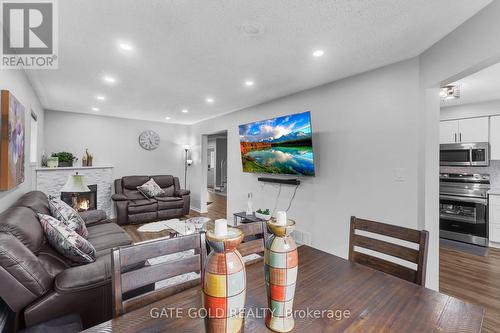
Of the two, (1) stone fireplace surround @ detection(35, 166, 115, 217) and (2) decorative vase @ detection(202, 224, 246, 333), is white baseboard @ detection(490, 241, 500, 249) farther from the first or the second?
(1) stone fireplace surround @ detection(35, 166, 115, 217)

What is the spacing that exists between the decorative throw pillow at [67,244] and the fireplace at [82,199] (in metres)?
3.23

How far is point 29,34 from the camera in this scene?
203cm

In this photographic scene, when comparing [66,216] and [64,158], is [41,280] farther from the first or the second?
[64,158]

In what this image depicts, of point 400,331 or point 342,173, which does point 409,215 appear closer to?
point 342,173

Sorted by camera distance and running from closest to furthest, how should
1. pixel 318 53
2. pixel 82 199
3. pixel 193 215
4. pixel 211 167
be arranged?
pixel 318 53, pixel 82 199, pixel 193 215, pixel 211 167

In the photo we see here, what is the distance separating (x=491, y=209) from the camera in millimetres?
3635

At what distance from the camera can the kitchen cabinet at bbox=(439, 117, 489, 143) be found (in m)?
3.82

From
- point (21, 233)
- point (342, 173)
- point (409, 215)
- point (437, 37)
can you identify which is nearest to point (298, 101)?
point (342, 173)

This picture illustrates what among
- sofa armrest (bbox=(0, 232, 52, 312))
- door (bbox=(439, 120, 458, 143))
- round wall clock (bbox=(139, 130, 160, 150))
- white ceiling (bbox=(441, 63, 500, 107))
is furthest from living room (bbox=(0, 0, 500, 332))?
door (bbox=(439, 120, 458, 143))

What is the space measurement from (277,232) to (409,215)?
7.48ft

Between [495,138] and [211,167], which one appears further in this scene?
→ [211,167]

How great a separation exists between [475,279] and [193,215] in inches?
201

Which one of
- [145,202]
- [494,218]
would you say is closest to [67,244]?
[145,202]

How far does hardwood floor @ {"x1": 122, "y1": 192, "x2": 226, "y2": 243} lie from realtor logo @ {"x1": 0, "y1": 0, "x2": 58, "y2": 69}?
2581 millimetres
